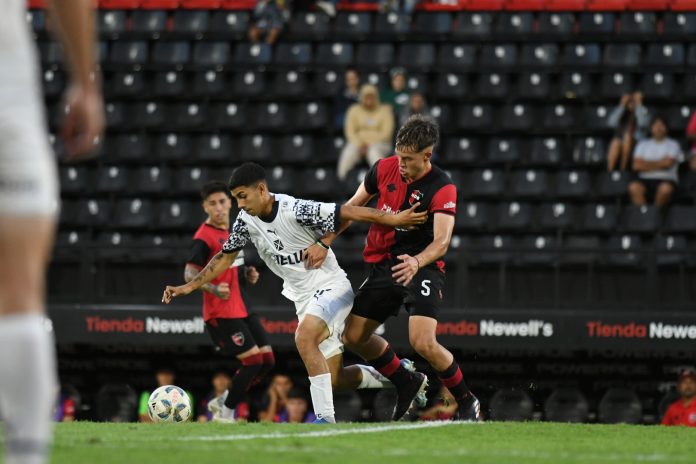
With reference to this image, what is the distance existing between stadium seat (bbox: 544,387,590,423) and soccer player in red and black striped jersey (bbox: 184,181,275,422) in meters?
4.18

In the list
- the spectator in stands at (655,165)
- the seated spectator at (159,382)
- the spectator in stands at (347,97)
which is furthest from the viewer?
the spectator in stands at (347,97)

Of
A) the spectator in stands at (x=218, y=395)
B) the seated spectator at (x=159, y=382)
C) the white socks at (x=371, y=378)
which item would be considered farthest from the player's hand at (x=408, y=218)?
the seated spectator at (x=159, y=382)

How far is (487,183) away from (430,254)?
7.80m

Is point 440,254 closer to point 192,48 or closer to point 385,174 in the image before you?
point 385,174

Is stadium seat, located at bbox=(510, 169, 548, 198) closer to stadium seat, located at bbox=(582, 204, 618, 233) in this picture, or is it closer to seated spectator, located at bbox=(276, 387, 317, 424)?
stadium seat, located at bbox=(582, 204, 618, 233)

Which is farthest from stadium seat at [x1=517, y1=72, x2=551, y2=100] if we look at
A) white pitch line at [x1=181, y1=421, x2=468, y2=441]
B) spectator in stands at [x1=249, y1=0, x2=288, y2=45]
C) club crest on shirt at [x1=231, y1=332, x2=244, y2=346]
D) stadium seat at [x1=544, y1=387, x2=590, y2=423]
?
white pitch line at [x1=181, y1=421, x2=468, y2=441]

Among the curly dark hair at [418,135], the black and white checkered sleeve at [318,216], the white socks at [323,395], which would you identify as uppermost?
the curly dark hair at [418,135]

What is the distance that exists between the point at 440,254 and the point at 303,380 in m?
6.86

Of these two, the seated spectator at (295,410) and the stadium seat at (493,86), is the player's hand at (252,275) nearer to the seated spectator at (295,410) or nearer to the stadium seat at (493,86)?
the seated spectator at (295,410)

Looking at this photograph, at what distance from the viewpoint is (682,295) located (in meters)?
13.2

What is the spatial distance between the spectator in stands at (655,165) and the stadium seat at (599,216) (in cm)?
29

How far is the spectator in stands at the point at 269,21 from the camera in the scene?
17.8 m

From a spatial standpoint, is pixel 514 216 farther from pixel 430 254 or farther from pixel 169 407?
pixel 430 254

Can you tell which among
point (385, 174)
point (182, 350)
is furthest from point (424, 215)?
point (182, 350)
